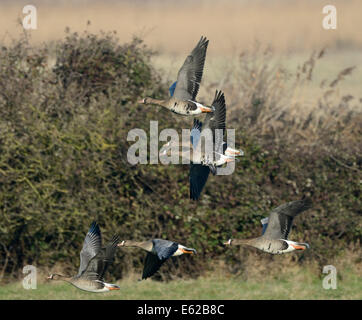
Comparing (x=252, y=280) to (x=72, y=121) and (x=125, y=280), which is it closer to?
(x=125, y=280)

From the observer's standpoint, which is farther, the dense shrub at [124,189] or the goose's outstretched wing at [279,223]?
the dense shrub at [124,189]

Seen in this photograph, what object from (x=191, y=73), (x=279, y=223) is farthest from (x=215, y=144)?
(x=279, y=223)

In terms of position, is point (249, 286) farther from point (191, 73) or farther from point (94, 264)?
A: point (191, 73)

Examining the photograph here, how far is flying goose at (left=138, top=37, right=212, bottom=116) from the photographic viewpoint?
10055 millimetres

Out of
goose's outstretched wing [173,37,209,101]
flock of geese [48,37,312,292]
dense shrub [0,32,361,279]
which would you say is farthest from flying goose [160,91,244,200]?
dense shrub [0,32,361,279]

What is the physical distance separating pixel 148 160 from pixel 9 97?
252 cm

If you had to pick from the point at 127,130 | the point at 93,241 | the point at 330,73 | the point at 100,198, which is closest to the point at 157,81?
the point at 127,130

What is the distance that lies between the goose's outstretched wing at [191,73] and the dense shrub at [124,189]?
3.51 metres

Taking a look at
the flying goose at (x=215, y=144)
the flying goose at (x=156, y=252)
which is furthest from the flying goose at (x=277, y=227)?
the flying goose at (x=156, y=252)

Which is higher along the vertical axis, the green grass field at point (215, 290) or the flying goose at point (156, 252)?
the flying goose at point (156, 252)

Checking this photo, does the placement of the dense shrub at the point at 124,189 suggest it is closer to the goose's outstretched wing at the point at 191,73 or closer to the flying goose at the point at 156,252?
the flying goose at the point at 156,252

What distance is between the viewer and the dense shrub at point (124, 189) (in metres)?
13.7

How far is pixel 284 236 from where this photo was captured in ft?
34.0

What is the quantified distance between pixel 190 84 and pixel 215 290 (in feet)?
12.3
